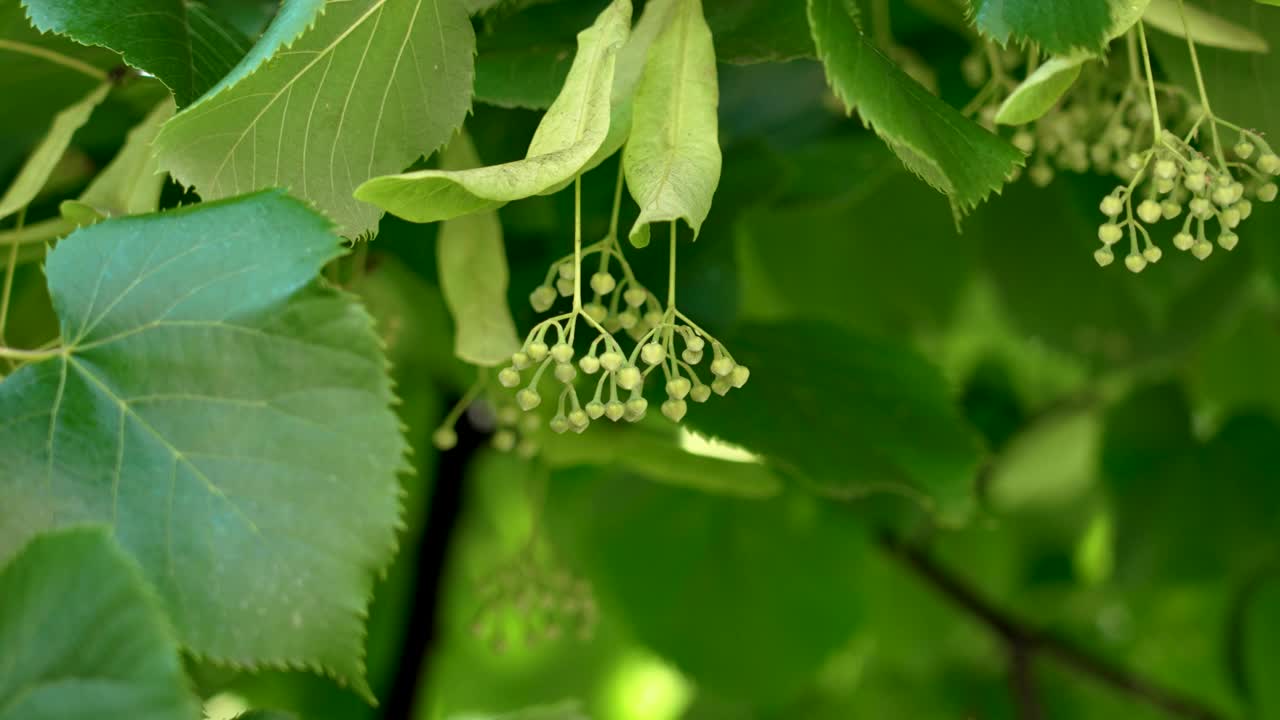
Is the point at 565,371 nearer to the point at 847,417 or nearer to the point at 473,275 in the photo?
the point at 473,275

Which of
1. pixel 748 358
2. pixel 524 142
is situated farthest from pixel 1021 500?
pixel 524 142

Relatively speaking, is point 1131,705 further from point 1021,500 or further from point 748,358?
point 748,358

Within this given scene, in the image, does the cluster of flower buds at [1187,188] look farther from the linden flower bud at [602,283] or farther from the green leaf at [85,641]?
the green leaf at [85,641]

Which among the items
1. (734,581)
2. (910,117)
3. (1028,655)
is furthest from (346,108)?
(1028,655)

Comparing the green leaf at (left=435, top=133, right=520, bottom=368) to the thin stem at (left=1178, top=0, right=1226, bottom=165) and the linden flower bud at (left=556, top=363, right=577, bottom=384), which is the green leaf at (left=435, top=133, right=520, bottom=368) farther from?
the thin stem at (left=1178, top=0, right=1226, bottom=165)

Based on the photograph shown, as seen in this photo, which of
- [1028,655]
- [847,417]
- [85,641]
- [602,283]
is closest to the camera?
[85,641]

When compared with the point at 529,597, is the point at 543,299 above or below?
above
